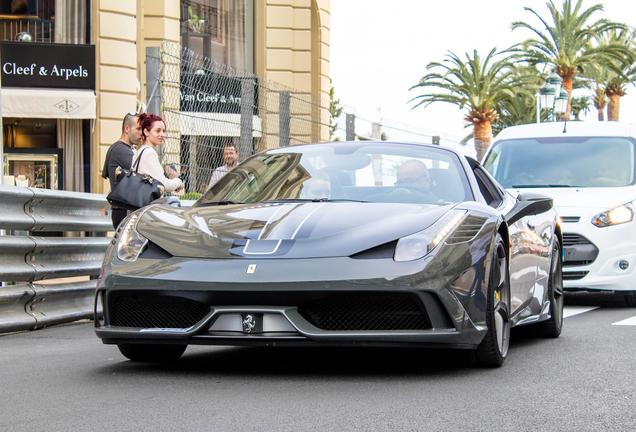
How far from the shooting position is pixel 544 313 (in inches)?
340

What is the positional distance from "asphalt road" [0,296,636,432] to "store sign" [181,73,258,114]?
4175 mm

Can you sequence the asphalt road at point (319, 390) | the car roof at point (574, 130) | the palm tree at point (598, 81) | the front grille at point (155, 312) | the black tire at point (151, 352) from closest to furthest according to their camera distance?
the asphalt road at point (319, 390) → the front grille at point (155, 312) → the black tire at point (151, 352) → the car roof at point (574, 130) → the palm tree at point (598, 81)

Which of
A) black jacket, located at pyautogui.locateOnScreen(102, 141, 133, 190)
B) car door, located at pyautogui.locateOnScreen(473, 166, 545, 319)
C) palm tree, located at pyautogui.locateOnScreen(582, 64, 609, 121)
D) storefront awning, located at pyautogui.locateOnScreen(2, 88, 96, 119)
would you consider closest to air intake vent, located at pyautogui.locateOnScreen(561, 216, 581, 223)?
car door, located at pyautogui.locateOnScreen(473, 166, 545, 319)

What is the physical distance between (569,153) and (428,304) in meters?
7.72

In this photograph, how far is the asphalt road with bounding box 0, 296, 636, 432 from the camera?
204 inches

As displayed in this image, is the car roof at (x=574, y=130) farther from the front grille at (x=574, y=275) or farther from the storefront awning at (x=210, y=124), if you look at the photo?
the storefront awning at (x=210, y=124)

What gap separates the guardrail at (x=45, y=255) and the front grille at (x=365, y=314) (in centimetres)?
352

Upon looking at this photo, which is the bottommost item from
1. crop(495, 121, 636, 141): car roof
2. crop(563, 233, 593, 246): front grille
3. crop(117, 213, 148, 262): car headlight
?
crop(563, 233, 593, 246): front grille

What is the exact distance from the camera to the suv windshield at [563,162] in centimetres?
1345

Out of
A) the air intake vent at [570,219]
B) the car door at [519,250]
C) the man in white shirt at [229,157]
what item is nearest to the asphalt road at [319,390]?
the car door at [519,250]

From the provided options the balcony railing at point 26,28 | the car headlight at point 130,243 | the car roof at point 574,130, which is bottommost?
the car headlight at point 130,243

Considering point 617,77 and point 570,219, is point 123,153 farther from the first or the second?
point 617,77

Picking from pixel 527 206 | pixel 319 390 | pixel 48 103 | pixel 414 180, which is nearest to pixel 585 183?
pixel 527 206

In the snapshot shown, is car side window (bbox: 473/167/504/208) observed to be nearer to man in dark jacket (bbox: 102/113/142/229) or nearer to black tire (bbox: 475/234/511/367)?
black tire (bbox: 475/234/511/367)
